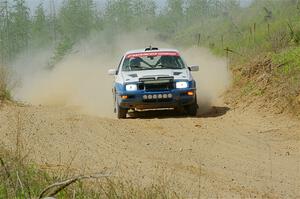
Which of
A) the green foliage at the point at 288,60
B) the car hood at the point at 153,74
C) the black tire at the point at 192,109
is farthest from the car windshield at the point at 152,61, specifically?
the green foliage at the point at 288,60

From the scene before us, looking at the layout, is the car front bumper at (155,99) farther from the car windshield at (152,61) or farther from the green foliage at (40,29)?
the green foliage at (40,29)

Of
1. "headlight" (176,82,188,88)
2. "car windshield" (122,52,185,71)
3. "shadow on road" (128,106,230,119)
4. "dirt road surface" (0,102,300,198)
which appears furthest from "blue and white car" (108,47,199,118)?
"dirt road surface" (0,102,300,198)

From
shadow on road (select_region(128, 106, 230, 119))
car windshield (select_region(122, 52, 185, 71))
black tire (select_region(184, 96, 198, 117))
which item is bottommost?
shadow on road (select_region(128, 106, 230, 119))

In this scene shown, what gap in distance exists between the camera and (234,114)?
1488 centimetres

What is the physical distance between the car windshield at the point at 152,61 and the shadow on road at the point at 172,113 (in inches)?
44.8

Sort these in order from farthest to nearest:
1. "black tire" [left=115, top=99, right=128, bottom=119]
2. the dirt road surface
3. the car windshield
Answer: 1. the car windshield
2. "black tire" [left=115, top=99, right=128, bottom=119]
3. the dirt road surface

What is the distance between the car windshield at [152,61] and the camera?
15.5m

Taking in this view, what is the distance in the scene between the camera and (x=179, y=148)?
34.5 feet

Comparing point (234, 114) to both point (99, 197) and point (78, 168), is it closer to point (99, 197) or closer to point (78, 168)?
point (78, 168)

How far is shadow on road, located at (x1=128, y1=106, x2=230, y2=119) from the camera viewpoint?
15.3 meters

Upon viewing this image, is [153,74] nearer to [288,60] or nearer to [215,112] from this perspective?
[215,112]

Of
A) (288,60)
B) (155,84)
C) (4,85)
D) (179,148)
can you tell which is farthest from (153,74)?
(179,148)

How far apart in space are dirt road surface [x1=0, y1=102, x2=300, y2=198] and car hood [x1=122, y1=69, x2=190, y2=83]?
4.09 ft

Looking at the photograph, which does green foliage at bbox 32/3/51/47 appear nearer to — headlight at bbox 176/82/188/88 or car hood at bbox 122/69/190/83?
car hood at bbox 122/69/190/83
